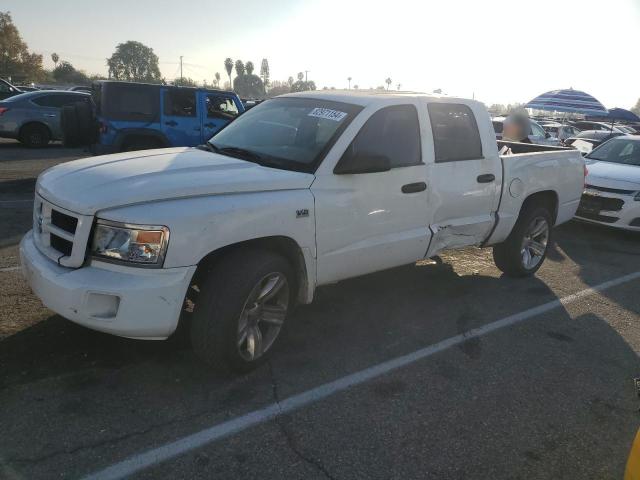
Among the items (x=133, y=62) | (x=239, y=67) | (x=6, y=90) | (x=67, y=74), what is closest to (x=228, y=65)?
(x=239, y=67)

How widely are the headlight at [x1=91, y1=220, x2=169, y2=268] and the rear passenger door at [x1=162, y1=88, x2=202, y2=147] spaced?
7351mm

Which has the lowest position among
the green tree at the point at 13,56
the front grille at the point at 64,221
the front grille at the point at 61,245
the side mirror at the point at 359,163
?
the front grille at the point at 61,245

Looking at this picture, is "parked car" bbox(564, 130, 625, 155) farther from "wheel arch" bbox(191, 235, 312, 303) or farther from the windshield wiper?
"wheel arch" bbox(191, 235, 312, 303)

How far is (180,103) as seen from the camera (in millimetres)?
9914

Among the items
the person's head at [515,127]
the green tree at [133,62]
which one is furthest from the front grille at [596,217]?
the green tree at [133,62]

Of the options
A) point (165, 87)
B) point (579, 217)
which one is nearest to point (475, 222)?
point (579, 217)

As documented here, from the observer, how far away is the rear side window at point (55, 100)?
1379 centimetres

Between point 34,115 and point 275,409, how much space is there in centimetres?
1404

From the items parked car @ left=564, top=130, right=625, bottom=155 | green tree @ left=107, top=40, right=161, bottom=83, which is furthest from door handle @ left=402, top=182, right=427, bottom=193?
green tree @ left=107, top=40, right=161, bottom=83

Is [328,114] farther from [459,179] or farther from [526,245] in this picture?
[526,245]

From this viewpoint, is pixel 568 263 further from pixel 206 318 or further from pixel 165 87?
pixel 165 87

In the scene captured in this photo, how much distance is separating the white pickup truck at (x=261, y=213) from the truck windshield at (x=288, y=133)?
0.01 meters

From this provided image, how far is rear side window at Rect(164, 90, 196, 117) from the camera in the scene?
9711 millimetres

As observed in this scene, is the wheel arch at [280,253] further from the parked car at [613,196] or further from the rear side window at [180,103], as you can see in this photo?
the rear side window at [180,103]
